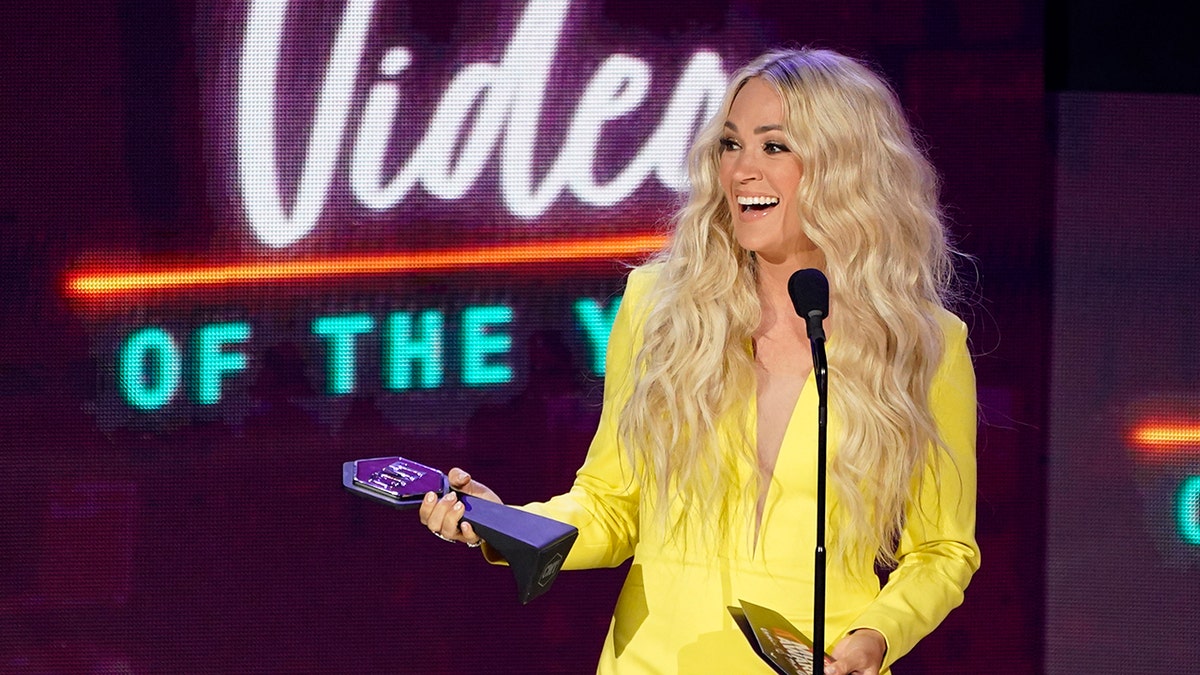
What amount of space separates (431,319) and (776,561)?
5.95 feet

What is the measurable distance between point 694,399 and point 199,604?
2024 mm

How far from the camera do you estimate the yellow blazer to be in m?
2.03

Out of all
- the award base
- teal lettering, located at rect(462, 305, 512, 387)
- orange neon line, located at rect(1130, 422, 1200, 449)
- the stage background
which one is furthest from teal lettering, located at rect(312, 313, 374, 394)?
orange neon line, located at rect(1130, 422, 1200, 449)

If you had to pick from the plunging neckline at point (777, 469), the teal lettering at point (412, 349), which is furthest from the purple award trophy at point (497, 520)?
the teal lettering at point (412, 349)

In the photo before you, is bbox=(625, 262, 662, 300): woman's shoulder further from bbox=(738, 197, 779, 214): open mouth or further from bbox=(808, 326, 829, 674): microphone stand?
bbox=(808, 326, 829, 674): microphone stand

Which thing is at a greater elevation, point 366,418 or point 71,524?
point 366,418

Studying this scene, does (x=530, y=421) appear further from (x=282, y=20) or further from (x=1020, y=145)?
(x=1020, y=145)

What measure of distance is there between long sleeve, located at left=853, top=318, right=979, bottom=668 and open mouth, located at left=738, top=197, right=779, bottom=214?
Answer: 0.35 meters

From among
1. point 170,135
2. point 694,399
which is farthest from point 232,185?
point 694,399

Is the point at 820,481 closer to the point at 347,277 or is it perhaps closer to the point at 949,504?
the point at 949,504

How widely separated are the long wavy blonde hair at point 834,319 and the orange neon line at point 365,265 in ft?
4.55

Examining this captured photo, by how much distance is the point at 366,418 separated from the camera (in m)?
3.64

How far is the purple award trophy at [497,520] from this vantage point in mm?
1905

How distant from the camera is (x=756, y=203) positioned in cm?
220
